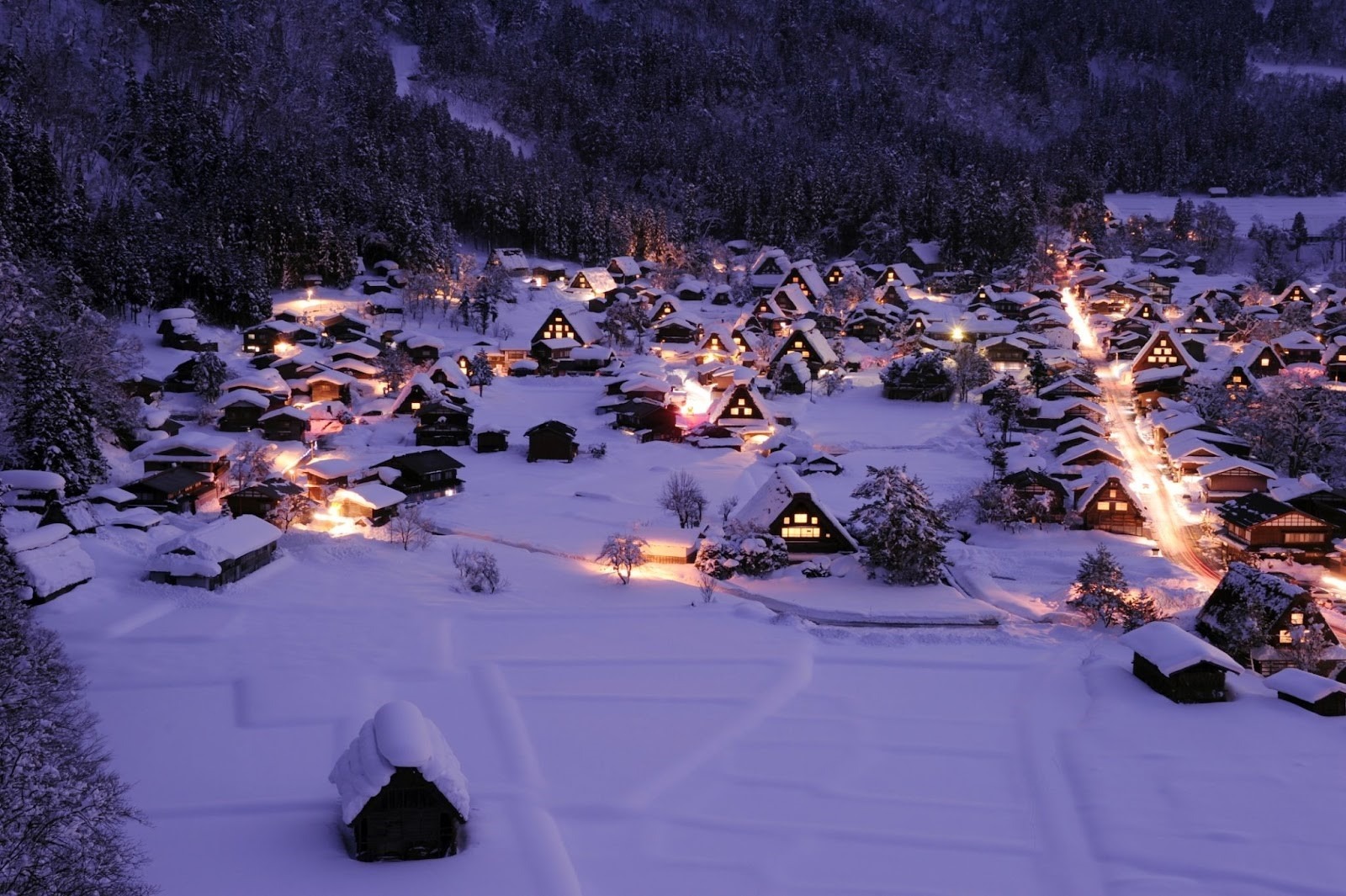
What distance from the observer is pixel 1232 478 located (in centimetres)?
3853

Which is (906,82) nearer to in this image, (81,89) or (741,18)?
(741,18)

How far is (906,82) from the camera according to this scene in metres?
139

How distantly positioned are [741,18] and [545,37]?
34317mm

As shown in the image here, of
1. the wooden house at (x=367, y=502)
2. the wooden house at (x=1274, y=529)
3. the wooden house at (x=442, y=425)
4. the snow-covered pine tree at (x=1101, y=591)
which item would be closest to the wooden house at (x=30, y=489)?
the wooden house at (x=367, y=502)

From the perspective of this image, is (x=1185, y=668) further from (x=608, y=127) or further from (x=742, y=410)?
(x=608, y=127)

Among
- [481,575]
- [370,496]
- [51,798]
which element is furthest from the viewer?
[370,496]

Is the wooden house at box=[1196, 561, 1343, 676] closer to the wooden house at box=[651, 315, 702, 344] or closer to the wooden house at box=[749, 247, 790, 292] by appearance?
the wooden house at box=[651, 315, 702, 344]

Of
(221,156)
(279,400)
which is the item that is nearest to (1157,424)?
(279,400)

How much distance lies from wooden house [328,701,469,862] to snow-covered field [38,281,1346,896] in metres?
0.43

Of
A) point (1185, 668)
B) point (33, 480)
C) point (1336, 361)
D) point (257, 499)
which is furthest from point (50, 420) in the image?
point (1336, 361)

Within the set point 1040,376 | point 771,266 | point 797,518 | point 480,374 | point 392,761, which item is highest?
point 771,266

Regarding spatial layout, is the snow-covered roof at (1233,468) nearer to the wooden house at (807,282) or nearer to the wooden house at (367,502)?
the wooden house at (367,502)

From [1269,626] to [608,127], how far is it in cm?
10353

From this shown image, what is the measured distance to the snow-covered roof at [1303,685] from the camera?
21594 mm
